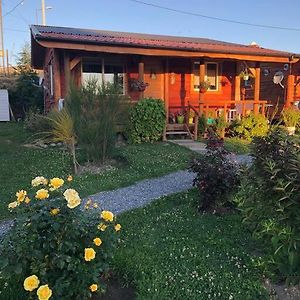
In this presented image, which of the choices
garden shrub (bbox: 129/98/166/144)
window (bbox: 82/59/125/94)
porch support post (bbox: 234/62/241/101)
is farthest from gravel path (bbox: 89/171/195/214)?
porch support post (bbox: 234/62/241/101)

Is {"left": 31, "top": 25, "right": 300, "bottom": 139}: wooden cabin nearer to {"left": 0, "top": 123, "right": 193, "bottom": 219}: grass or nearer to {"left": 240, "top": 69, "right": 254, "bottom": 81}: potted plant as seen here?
{"left": 240, "top": 69, "right": 254, "bottom": 81}: potted plant

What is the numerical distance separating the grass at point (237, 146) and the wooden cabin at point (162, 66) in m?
1.28

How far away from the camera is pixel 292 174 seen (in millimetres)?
2830

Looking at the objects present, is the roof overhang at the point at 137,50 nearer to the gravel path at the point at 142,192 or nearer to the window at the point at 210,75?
the window at the point at 210,75

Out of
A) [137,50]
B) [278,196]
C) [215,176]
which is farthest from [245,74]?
[278,196]

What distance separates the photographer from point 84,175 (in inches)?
282

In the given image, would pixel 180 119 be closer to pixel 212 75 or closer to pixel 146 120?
pixel 146 120

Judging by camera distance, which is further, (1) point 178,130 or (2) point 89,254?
(1) point 178,130

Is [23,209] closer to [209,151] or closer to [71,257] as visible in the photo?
[71,257]

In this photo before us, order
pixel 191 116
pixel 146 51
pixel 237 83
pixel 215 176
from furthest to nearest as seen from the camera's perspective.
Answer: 1. pixel 237 83
2. pixel 191 116
3. pixel 146 51
4. pixel 215 176

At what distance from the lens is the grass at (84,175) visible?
6.49 meters

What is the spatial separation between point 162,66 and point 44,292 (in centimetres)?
1179

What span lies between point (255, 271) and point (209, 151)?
2132mm

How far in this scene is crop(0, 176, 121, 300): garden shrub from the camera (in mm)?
2490
